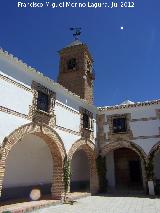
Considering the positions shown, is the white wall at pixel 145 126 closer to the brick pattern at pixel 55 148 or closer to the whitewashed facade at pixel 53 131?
the whitewashed facade at pixel 53 131

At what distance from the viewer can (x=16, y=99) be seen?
1114 centimetres

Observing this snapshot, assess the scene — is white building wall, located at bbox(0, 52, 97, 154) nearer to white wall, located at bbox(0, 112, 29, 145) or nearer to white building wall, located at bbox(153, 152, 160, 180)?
white wall, located at bbox(0, 112, 29, 145)

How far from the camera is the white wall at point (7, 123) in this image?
10.1m

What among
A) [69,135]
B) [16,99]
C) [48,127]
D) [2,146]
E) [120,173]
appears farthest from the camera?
[120,173]

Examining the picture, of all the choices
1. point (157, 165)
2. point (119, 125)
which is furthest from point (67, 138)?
point (157, 165)

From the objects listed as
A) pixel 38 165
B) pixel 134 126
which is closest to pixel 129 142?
pixel 134 126

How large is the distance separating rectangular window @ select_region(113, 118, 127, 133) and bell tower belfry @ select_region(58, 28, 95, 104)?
3317 mm

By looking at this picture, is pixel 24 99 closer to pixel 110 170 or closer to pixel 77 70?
pixel 77 70

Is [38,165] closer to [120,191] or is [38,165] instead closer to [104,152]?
[104,152]

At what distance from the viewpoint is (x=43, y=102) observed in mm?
12930

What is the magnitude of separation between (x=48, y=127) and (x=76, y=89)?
8332 millimetres

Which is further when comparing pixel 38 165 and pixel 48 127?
pixel 38 165

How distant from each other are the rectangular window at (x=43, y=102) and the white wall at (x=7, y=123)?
5.82 feet

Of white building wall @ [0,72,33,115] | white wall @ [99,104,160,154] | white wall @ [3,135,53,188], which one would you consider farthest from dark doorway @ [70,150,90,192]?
white building wall @ [0,72,33,115]
